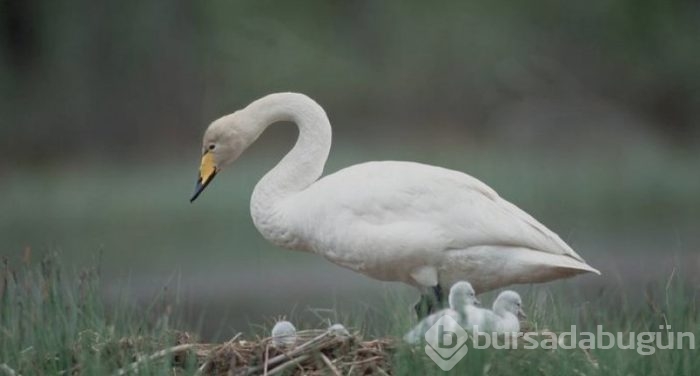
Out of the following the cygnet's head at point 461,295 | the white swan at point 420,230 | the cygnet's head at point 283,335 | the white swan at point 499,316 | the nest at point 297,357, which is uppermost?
the white swan at point 420,230

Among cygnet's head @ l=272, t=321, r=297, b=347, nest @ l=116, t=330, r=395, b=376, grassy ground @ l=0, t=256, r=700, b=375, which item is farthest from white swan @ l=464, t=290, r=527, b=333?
cygnet's head @ l=272, t=321, r=297, b=347

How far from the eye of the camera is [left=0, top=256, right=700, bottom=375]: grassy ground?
6023mm

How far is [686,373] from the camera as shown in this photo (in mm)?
6031

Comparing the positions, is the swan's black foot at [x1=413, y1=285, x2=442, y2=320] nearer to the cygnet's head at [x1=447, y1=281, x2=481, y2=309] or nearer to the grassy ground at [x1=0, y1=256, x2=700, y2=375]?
the grassy ground at [x1=0, y1=256, x2=700, y2=375]

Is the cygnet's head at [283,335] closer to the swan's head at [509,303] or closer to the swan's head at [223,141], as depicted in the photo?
the swan's head at [509,303]

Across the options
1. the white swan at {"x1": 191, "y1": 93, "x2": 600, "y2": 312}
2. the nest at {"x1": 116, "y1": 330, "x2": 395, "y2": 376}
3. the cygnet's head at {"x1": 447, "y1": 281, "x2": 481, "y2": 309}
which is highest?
the white swan at {"x1": 191, "y1": 93, "x2": 600, "y2": 312}

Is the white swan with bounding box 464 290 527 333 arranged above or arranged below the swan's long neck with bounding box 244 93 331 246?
below

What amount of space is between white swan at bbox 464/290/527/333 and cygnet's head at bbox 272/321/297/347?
0.59 metres

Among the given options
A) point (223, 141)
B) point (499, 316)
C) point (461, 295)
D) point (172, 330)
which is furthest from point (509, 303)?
point (223, 141)

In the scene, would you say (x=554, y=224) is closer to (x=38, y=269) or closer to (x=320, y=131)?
(x=320, y=131)

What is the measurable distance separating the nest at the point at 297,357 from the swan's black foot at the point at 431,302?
29.4 inches

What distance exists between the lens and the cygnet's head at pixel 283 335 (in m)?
6.34

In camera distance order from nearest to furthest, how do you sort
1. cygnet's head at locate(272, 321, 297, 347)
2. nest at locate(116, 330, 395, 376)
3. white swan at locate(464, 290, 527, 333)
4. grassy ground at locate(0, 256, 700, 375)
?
grassy ground at locate(0, 256, 700, 375) < white swan at locate(464, 290, 527, 333) < nest at locate(116, 330, 395, 376) < cygnet's head at locate(272, 321, 297, 347)

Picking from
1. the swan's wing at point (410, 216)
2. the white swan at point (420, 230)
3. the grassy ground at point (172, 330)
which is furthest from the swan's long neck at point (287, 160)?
the grassy ground at point (172, 330)
